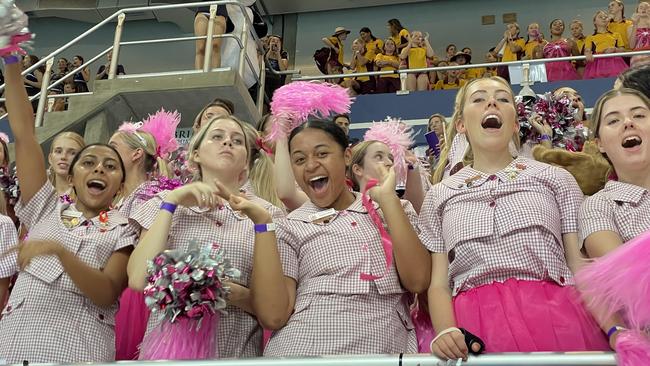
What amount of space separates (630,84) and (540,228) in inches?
35.9

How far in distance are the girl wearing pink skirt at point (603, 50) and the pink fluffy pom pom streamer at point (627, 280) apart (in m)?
A: 6.21

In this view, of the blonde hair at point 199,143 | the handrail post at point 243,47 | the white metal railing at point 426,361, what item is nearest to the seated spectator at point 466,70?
the handrail post at point 243,47

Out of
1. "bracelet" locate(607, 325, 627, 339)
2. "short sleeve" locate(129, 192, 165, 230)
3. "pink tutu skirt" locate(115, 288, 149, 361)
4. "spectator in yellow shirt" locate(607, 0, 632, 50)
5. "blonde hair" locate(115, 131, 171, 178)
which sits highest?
"spectator in yellow shirt" locate(607, 0, 632, 50)

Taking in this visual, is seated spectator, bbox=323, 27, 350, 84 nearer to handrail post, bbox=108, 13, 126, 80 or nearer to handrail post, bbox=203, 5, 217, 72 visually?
handrail post, bbox=203, 5, 217, 72

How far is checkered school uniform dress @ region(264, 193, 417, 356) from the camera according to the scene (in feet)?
8.04

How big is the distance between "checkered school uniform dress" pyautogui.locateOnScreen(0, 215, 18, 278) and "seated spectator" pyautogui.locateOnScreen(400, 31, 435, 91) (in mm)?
6448

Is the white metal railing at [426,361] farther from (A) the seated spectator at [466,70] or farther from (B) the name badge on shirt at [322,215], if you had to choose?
(A) the seated spectator at [466,70]

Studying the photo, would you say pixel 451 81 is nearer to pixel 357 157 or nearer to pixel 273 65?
pixel 273 65

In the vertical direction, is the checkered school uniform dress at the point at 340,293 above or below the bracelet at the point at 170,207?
below

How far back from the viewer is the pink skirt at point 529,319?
2188mm

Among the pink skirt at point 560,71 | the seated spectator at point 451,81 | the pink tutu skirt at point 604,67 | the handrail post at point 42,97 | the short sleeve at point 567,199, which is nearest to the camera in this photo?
the short sleeve at point 567,199

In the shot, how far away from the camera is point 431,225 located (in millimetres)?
2619

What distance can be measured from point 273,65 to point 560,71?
3.15 meters

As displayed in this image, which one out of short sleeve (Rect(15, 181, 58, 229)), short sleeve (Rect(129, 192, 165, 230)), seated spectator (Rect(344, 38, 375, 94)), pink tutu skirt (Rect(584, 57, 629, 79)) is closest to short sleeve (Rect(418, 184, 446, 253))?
short sleeve (Rect(129, 192, 165, 230))
